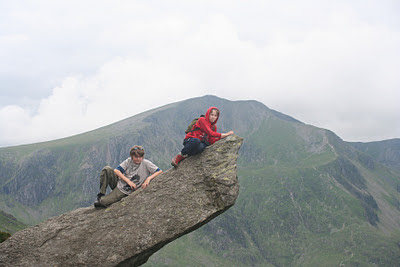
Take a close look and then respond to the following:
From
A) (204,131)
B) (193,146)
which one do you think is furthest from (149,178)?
(204,131)

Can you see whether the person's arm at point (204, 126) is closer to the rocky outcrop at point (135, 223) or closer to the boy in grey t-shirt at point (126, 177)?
the rocky outcrop at point (135, 223)

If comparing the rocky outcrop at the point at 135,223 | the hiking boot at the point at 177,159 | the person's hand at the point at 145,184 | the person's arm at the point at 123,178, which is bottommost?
the rocky outcrop at the point at 135,223

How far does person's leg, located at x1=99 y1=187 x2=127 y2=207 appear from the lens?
1638 centimetres

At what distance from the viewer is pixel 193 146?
55.6 feet

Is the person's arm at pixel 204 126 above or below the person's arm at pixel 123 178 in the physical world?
above

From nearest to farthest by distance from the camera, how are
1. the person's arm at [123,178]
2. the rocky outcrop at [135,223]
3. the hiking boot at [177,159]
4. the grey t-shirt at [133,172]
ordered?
the rocky outcrop at [135,223]
the person's arm at [123,178]
the grey t-shirt at [133,172]
the hiking boot at [177,159]

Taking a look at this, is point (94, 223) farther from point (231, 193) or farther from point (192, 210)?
point (231, 193)

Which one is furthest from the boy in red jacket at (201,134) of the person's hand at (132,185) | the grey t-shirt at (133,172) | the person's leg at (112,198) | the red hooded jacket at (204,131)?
the person's leg at (112,198)

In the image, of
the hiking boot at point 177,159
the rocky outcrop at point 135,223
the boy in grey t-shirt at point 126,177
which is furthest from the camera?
the hiking boot at point 177,159

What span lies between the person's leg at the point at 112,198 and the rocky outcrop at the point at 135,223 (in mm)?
426

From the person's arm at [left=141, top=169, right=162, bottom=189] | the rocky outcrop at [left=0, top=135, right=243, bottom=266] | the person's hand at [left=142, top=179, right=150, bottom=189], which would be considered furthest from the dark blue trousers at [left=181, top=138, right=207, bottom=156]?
the person's hand at [left=142, top=179, right=150, bottom=189]

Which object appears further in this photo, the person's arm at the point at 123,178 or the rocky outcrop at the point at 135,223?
the person's arm at the point at 123,178

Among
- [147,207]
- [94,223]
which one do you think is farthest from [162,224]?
[94,223]

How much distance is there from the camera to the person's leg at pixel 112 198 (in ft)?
53.7
